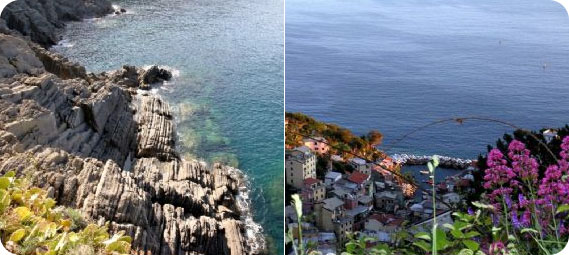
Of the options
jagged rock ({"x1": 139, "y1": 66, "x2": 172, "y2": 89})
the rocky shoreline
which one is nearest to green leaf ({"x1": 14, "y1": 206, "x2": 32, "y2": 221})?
the rocky shoreline

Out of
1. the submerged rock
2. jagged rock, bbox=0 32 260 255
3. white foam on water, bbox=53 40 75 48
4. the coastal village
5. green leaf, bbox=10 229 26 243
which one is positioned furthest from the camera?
white foam on water, bbox=53 40 75 48

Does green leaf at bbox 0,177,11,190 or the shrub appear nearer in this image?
the shrub

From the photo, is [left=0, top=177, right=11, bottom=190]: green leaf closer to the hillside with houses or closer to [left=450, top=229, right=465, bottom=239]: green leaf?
the hillside with houses

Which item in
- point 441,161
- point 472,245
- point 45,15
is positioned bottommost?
point 472,245

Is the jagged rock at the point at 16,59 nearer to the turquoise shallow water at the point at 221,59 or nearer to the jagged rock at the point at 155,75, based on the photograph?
the turquoise shallow water at the point at 221,59

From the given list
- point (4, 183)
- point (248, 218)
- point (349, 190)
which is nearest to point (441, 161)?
point (349, 190)

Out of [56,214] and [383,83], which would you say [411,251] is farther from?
[56,214]

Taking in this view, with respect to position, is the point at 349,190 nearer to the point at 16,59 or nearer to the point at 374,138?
the point at 374,138

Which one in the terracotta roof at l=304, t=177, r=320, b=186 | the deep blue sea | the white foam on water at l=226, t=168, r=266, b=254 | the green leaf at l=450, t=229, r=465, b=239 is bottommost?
the white foam on water at l=226, t=168, r=266, b=254
